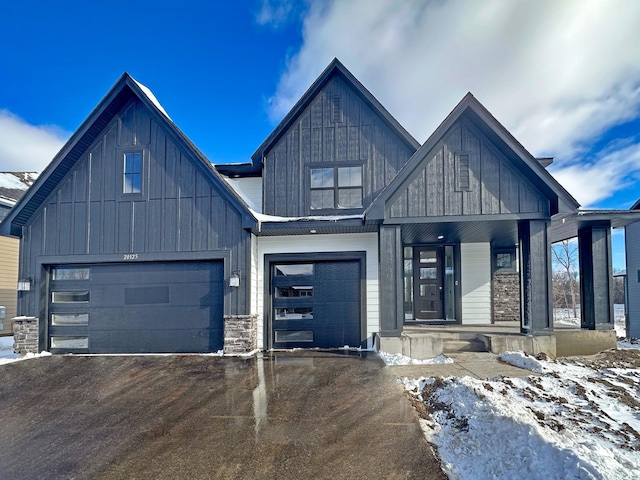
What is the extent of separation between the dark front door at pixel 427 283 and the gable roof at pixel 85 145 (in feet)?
18.1

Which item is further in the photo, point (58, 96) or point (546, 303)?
point (58, 96)

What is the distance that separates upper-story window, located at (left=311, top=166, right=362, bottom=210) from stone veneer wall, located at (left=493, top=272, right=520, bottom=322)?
193 inches

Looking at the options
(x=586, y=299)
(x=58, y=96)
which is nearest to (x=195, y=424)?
(x=586, y=299)

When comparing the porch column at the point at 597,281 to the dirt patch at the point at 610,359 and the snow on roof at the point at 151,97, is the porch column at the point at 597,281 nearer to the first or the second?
the dirt patch at the point at 610,359

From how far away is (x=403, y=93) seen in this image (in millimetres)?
11359

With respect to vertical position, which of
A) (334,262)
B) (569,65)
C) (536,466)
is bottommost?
(536,466)

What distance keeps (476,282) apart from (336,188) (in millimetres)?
4891

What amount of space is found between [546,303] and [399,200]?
12.2 ft

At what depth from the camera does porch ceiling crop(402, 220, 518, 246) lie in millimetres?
7781

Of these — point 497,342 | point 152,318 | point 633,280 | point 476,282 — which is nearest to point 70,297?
point 152,318

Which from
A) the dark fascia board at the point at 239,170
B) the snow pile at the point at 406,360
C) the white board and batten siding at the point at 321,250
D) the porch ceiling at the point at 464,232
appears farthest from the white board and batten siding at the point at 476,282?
the dark fascia board at the point at 239,170

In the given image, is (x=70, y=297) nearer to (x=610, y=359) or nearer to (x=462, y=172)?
(x=462, y=172)

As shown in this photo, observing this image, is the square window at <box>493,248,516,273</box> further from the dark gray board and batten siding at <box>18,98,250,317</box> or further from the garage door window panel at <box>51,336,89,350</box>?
the garage door window panel at <box>51,336,89,350</box>

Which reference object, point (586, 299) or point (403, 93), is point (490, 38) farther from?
point (586, 299)
